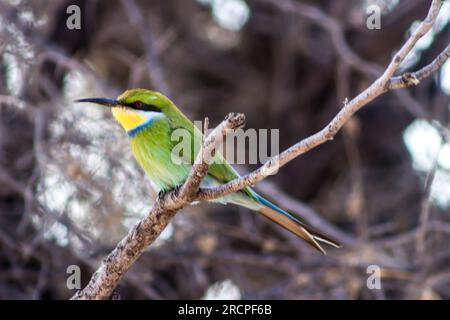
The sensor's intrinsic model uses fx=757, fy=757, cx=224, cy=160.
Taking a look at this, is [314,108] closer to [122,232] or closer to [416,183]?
[416,183]

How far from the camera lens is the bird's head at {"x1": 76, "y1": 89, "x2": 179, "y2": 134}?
→ 117 inches

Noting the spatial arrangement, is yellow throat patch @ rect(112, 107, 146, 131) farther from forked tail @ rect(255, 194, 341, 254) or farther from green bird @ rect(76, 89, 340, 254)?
forked tail @ rect(255, 194, 341, 254)

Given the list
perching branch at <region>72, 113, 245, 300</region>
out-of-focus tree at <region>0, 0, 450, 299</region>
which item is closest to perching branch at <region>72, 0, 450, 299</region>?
perching branch at <region>72, 113, 245, 300</region>

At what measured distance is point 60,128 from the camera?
385 centimetres

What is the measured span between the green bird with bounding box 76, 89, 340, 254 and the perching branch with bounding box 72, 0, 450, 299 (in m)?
0.43

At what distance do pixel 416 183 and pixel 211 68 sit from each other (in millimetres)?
1635

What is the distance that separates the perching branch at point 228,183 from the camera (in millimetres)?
1897

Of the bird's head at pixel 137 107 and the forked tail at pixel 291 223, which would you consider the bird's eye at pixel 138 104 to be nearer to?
the bird's head at pixel 137 107

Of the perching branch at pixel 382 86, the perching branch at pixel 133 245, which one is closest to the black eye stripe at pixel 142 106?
the perching branch at pixel 133 245

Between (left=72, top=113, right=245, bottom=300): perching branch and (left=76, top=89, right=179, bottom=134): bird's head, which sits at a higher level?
(left=76, top=89, right=179, bottom=134): bird's head

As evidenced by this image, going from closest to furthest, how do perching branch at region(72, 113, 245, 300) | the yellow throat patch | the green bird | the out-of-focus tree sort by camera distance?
perching branch at region(72, 113, 245, 300)
the green bird
the yellow throat patch
the out-of-focus tree

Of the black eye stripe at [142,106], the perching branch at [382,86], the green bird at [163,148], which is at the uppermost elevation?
the black eye stripe at [142,106]

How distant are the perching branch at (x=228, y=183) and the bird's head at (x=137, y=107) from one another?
27.3 inches

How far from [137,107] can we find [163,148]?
0.20m
